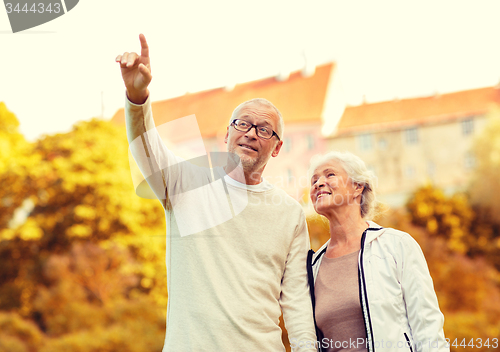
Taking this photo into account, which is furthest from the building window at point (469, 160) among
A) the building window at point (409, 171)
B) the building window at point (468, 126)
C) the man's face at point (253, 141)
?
the man's face at point (253, 141)

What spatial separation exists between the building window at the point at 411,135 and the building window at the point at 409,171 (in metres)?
1.61

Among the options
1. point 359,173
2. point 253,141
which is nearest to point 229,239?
point 253,141

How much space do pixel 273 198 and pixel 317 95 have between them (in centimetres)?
3126

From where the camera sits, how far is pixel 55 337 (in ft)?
36.0

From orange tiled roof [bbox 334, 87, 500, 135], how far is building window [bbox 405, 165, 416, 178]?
292 centimetres

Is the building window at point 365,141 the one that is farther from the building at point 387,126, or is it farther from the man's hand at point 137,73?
the man's hand at point 137,73

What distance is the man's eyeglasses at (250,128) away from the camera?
250 cm

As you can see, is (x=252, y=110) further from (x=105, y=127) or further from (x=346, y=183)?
(x=105, y=127)

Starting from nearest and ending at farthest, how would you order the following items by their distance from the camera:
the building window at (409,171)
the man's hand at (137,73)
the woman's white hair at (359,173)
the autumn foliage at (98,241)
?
the man's hand at (137,73) < the woman's white hair at (359,173) < the autumn foliage at (98,241) < the building window at (409,171)

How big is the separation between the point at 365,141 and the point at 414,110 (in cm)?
498

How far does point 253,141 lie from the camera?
247 cm

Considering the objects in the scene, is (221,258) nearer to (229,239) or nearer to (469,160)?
Answer: (229,239)

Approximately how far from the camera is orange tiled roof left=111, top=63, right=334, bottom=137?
106 feet

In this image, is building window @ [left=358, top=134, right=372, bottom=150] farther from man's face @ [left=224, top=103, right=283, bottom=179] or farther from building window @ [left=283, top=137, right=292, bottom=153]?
man's face @ [left=224, top=103, right=283, bottom=179]
